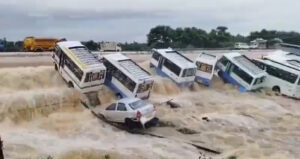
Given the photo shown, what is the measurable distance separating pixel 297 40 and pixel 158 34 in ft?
69.8

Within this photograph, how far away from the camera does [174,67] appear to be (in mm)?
37344

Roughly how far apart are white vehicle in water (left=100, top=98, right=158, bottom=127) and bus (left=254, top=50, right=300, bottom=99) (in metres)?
15.3

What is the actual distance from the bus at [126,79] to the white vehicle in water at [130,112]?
2.71m

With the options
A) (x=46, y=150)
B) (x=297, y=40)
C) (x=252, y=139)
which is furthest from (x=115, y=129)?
(x=297, y=40)

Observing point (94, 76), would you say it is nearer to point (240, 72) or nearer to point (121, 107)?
point (121, 107)

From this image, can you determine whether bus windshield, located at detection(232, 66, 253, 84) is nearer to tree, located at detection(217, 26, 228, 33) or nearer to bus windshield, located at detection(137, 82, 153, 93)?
bus windshield, located at detection(137, 82, 153, 93)

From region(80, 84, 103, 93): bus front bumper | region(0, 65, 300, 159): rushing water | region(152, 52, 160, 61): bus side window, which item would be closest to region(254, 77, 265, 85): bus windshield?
region(0, 65, 300, 159): rushing water

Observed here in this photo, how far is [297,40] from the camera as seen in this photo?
79750 millimetres

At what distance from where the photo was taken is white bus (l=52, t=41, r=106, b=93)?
29.7 metres

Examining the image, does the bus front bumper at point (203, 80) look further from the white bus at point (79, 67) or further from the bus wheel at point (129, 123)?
the bus wheel at point (129, 123)

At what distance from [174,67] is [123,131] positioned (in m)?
11.0

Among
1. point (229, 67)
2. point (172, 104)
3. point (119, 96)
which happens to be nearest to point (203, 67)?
point (229, 67)

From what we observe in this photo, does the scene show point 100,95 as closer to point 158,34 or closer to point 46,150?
point 46,150

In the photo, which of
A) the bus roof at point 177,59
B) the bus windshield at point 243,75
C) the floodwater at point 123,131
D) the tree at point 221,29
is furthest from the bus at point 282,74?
the tree at point 221,29
